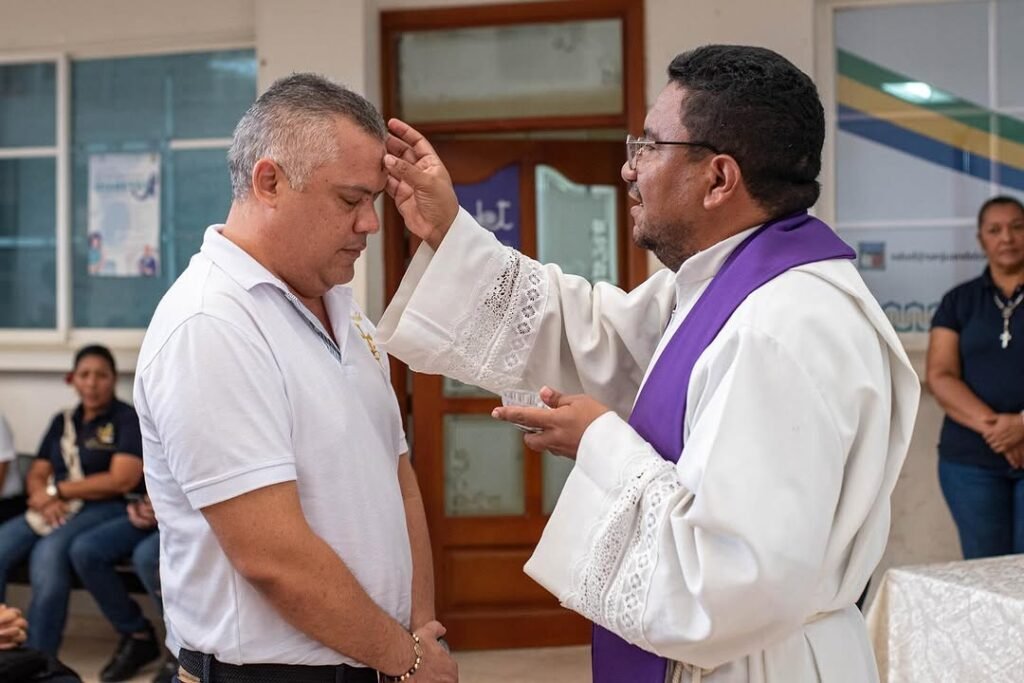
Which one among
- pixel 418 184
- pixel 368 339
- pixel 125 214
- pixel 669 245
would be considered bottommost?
pixel 368 339

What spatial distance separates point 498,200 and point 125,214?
1685 millimetres

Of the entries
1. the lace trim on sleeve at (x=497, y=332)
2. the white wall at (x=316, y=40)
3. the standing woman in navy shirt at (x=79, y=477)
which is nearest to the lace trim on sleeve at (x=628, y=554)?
the lace trim on sleeve at (x=497, y=332)

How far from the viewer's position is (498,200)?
486 cm

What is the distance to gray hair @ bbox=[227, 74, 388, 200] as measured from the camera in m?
1.62

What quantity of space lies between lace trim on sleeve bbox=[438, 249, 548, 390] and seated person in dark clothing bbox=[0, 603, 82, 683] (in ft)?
4.77

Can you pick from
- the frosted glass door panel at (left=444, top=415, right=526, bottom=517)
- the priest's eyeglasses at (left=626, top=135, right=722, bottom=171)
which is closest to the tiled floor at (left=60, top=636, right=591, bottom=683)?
the frosted glass door panel at (left=444, top=415, right=526, bottom=517)

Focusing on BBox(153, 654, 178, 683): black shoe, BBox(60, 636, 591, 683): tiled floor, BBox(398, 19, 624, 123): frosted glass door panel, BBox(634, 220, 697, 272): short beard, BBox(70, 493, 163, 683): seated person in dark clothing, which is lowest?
BBox(60, 636, 591, 683): tiled floor

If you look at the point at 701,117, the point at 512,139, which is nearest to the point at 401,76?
the point at 512,139

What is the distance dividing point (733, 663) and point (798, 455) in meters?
0.33

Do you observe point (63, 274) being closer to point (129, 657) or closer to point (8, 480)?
point (8, 480)

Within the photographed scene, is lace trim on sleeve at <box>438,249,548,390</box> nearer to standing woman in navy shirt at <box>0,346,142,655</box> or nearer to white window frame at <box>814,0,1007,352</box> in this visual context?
white window frame at <box>814,0,1007,352</box>

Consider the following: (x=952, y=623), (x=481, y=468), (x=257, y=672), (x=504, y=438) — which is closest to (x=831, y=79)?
(x=504, y=438)

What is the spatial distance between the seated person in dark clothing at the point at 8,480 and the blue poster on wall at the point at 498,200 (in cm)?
213

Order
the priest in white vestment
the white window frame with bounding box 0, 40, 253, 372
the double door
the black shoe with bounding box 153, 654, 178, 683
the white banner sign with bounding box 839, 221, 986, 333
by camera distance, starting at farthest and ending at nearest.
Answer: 1. the white window frame with bounding box 0, 40, 253, 372
2. the double door
3. the white banner sign with bounding box 839, 221, 986, 333
4. the black shoe with bounding box 153, 654, 178, 683
5. the priest in white vestment
